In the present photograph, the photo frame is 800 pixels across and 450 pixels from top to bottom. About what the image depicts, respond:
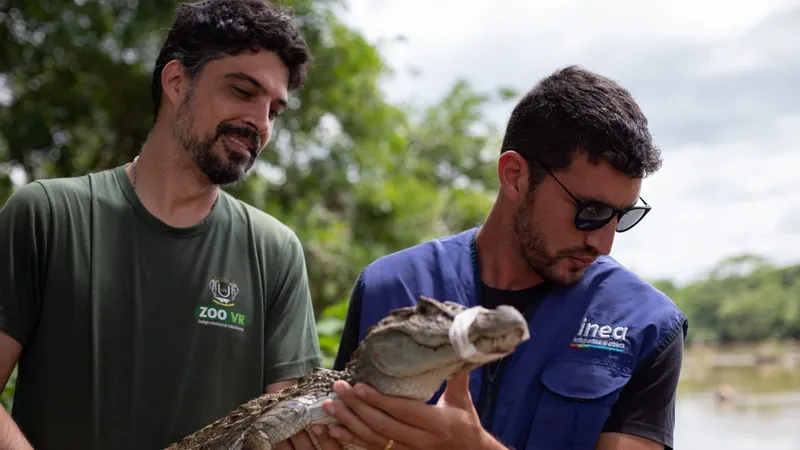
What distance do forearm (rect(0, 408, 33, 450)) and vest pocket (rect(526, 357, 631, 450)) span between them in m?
1.95

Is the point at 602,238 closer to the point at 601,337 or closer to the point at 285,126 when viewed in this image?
the point at 601,337

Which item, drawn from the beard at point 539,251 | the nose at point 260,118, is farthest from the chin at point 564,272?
the nose at point 260,118

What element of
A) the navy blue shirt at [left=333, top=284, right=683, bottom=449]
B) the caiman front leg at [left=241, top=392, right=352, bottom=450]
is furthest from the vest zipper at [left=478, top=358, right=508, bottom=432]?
the caiman front leg at [left=241, top=392, right=352, bottom=450]

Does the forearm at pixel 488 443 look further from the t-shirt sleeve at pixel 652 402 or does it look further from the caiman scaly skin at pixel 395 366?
the t-shirt sleeve at pixel 652 402

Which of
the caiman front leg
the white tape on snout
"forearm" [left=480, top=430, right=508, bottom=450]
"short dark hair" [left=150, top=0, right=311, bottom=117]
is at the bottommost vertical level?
the caiman front leg

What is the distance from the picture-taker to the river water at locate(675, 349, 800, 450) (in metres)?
Result: 27.0

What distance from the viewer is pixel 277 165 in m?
11.7

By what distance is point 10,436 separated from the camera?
308 cm

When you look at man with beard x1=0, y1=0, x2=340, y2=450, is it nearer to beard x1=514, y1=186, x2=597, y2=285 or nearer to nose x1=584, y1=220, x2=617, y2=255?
beard x1=514, y1=186, x2=597, y2=285

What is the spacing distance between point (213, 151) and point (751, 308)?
47.6m

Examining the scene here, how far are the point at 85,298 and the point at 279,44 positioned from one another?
1478mm

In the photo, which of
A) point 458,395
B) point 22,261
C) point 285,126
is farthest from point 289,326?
point 285,126

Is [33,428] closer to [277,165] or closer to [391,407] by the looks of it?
[391,407]

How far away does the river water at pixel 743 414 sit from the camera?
88.5ft
